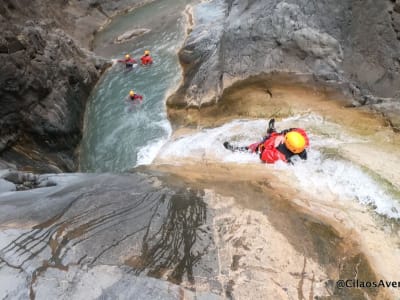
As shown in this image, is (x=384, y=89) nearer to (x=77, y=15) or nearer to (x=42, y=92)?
(x=42, y=92)

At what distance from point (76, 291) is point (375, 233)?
4.87 m

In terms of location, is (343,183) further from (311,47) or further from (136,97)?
(136,97)

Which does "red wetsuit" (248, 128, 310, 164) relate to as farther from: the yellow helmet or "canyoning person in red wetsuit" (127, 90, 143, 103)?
"canyoning person in red wetsuit" (127, 90, 143, 103)

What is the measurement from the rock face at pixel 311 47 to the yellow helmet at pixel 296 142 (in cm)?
Answer: 232

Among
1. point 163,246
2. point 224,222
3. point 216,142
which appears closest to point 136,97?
point 216,142

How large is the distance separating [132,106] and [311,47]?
6872 millimetres

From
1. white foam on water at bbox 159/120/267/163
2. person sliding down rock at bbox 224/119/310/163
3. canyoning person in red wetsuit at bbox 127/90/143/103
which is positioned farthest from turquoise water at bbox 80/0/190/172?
person sliding down rock at bbox 224/119/310/163

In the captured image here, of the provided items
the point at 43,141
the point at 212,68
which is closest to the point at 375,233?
the point at 212,68

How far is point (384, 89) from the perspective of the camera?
8.66 meters

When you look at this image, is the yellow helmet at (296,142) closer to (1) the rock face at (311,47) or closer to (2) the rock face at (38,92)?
(1) the rock face at (311,47)

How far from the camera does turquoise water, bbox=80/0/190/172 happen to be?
11336 mm

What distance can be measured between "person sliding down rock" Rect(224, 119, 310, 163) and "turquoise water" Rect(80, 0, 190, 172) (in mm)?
3642

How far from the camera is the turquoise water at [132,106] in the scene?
11.3 meters

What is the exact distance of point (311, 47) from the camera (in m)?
9.72
